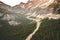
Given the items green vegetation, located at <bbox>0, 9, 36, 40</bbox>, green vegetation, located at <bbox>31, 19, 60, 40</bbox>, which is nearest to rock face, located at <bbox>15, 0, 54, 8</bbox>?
green vegetation, located at <bbox>0, 9, 36, 40</bbox>

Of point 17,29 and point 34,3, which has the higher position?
point 34,3

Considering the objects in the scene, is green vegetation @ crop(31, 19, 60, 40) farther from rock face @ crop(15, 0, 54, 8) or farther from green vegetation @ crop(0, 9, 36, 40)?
rock face @ crop(15, 0, 54, 8)

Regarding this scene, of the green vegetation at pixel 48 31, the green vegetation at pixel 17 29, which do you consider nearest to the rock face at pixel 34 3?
the green vegetation at pixel 17 29

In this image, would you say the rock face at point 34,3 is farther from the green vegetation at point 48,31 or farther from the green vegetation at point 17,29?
the green vegetation at point 48,31

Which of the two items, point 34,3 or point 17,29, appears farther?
point 34,3

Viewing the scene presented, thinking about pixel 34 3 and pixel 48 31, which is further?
pixel 34 3

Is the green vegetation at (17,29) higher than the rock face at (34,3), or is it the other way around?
the rock face at (34,3)

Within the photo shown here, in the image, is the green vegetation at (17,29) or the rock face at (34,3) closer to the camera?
the green vegetation at (17,29)

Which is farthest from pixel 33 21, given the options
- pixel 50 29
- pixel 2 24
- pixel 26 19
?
pixel 2 24

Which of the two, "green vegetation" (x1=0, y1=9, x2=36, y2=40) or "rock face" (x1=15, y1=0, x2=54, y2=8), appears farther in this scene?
"rock face" (x1=15, y1=0, x2=54, y2=8)
